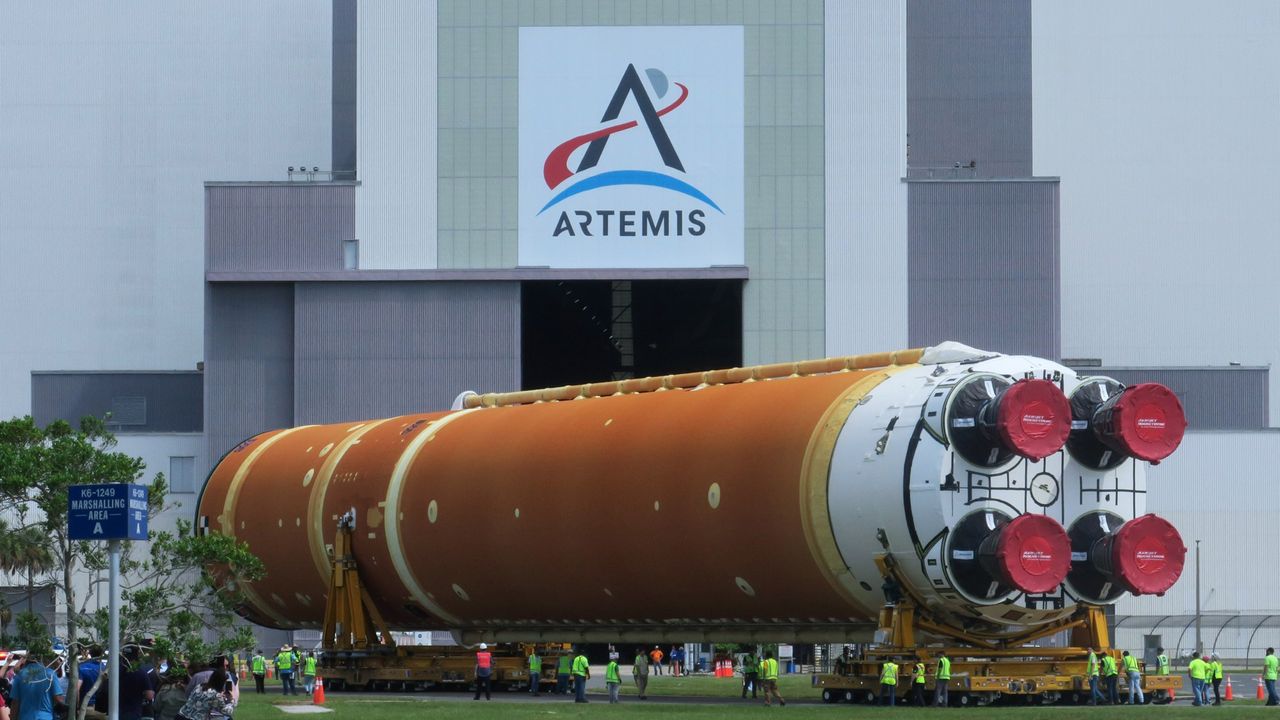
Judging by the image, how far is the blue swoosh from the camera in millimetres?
61688

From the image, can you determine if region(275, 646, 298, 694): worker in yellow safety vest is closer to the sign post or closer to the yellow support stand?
the yellow support stand

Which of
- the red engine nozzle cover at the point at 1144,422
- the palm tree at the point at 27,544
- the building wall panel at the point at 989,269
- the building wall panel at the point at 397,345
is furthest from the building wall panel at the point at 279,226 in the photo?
the red engine nozzle cover at the point at 1144,422

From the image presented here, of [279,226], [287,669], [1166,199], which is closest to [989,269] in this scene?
[1166,199]

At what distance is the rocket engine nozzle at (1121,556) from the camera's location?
2970 centimetres

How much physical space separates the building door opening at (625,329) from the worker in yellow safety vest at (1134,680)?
3149 centimetres

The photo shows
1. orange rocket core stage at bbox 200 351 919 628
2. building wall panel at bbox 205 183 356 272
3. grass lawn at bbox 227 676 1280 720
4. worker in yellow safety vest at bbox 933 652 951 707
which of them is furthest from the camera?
building wall panel at bbox 205 183 356 272

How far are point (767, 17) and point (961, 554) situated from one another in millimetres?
36080

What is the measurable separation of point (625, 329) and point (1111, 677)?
43593 mm

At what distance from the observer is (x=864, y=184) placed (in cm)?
6191

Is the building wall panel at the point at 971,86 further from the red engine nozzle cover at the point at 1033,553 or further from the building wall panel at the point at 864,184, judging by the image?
the red engine nozzle cover at the point at 1033,553

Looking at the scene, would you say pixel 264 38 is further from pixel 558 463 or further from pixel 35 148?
pixel 558 463

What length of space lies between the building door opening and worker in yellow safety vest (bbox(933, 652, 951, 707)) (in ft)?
109

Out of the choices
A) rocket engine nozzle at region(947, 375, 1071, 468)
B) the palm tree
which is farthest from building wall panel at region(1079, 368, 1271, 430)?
the palm tree

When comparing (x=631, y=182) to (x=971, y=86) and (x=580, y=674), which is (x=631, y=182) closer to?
(x=971, y=86)
